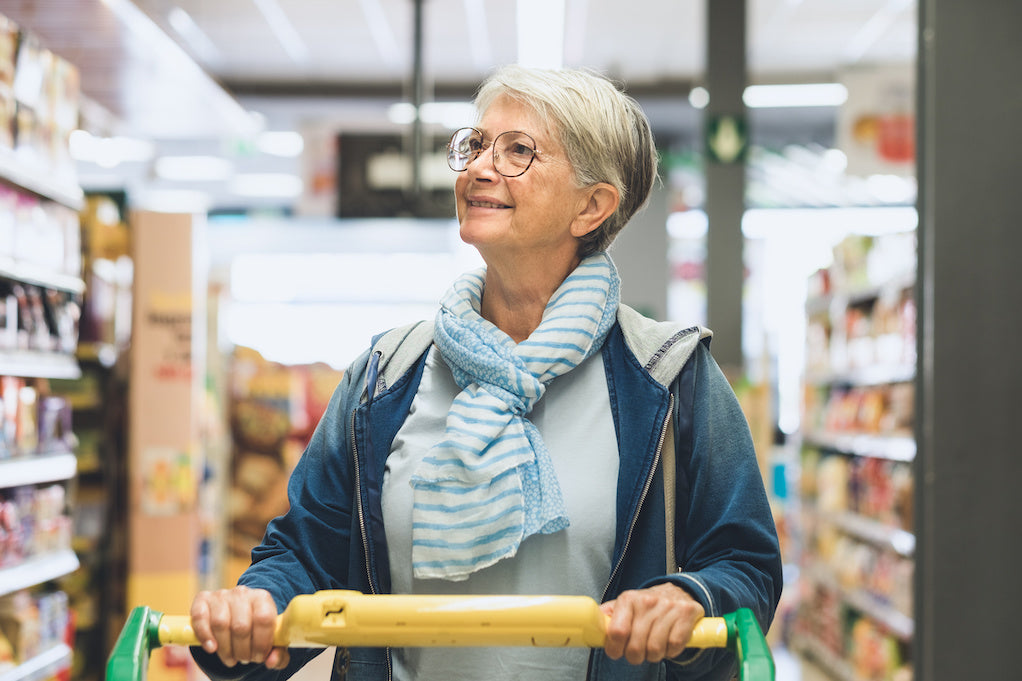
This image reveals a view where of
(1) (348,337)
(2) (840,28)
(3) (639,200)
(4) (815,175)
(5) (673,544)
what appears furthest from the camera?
(1) (348,337)

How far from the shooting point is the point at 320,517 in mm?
1696

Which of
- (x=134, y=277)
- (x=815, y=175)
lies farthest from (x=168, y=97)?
(x=815, y=175)

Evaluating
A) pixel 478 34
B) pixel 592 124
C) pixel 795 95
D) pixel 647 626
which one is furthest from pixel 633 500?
pixel 795 95

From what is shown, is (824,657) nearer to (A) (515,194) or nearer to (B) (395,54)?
(B) (395,54)

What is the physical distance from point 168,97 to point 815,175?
26.7 feet

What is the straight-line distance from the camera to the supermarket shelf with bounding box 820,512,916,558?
5.66m

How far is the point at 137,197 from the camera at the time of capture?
12797 mm

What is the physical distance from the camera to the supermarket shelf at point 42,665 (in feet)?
12.6

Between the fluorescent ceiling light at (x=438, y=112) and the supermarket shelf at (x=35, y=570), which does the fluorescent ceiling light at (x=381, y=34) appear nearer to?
the fluorescent ceiling light at (x=438, y=112)

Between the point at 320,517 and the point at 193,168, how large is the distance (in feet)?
38.7

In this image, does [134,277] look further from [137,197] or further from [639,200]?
[137,197]

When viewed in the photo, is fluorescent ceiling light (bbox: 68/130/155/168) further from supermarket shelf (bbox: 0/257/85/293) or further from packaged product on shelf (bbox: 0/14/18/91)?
packaged product on shelf (bbox: 0/14/18/91)

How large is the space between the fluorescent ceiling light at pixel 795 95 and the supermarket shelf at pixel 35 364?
7.51 metres

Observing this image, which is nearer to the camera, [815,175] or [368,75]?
[368,75]
